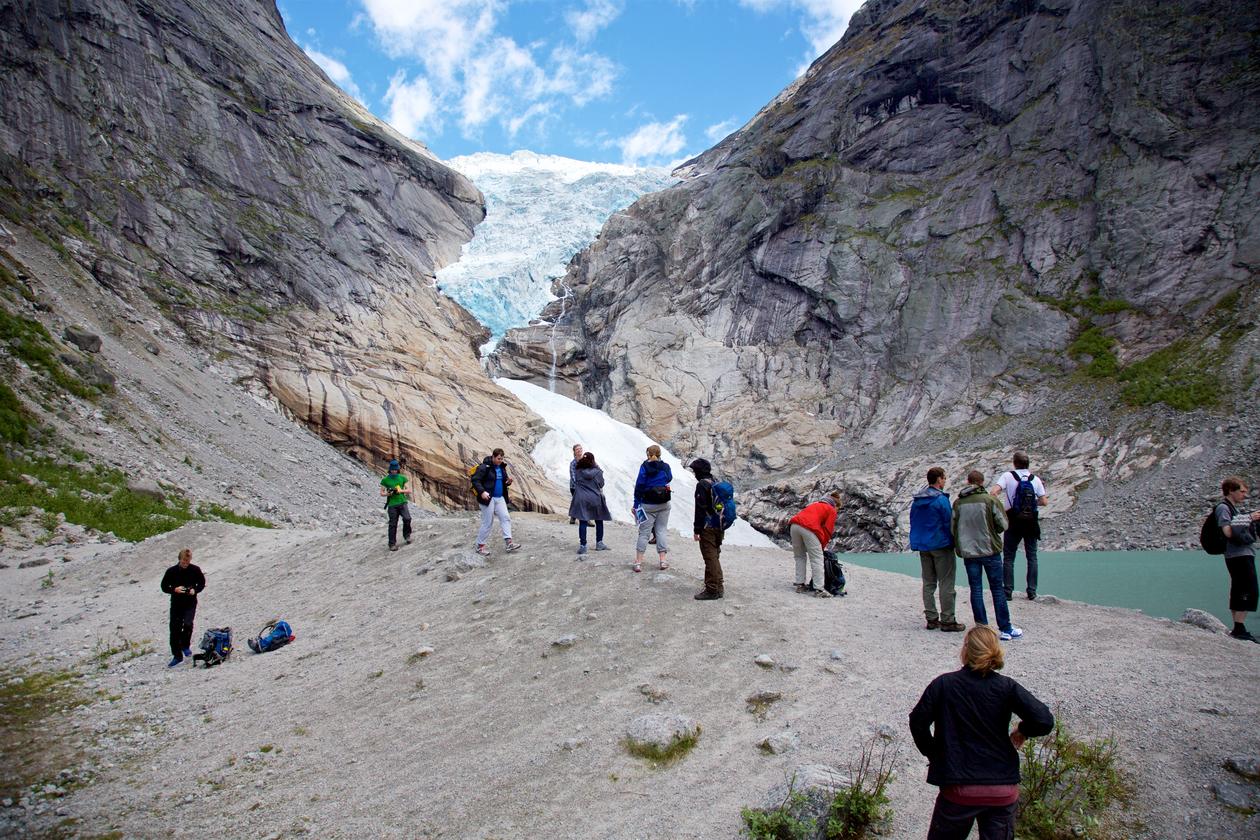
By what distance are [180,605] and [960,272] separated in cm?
5264

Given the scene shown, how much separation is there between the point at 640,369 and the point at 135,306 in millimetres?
35907

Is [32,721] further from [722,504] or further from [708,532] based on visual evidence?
[722,504]

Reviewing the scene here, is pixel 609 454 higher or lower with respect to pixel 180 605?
higher

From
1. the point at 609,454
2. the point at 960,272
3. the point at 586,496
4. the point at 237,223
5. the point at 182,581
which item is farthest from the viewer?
the point at 960,272

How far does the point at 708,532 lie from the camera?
8.94 metres

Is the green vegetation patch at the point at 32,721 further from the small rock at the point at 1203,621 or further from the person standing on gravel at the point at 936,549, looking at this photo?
the small rock at the point at 1203,621

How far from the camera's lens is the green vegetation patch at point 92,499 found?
56.4ft

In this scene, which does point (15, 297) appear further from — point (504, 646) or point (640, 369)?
point (640, 369)

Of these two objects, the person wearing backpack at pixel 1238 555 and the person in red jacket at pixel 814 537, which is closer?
the person wearing backpack at pixel 1238 555

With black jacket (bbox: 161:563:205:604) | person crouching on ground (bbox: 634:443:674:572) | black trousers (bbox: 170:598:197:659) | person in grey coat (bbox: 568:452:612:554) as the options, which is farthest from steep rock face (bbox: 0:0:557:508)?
person crouching on ground (bbox: 634:443:674:572)

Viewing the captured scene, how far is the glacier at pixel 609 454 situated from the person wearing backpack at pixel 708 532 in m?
23.1

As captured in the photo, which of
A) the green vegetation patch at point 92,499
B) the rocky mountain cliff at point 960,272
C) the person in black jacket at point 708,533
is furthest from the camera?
the rocky mountain cliff at point 960,272

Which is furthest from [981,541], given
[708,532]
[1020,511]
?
[708,532]

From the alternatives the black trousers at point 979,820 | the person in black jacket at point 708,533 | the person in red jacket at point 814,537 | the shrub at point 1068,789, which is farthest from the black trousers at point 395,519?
the black trousers at point 979,820
